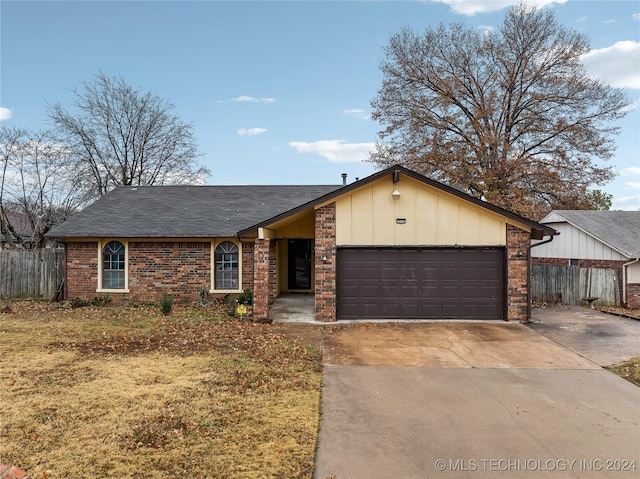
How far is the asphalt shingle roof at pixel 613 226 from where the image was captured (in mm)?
15703

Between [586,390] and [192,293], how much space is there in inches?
447

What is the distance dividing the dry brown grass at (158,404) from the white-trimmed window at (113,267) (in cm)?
439

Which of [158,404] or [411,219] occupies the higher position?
[411,219]

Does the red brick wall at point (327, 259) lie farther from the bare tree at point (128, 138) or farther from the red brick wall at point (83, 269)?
the bare tree at point (128, 138)

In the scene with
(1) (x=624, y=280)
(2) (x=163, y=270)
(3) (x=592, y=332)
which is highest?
(2) (x=163, y=270)

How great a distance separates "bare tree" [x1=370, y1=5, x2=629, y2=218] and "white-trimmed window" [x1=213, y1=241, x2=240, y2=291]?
46.1ft

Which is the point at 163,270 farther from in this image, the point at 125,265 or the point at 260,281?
the point at 260,281

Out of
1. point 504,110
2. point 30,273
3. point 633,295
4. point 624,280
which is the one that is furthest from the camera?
point 504,110

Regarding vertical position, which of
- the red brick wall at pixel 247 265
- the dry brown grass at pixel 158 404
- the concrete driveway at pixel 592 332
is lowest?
the concrete driveway at pixel 592 332

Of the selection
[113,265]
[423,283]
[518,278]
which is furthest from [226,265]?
[518,278]

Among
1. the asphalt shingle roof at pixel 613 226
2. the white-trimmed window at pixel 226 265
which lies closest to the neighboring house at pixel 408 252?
the white-trimmed window at pixel 226 265

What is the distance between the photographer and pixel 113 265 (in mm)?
13695

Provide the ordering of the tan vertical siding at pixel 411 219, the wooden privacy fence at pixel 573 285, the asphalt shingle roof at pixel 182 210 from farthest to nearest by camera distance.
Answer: the wooden privacy fence at pixel 573 285, the asphalt shingle roof at pixel 182 210, the tan vertical siding at pixel 411 219

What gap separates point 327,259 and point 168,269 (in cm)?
614
